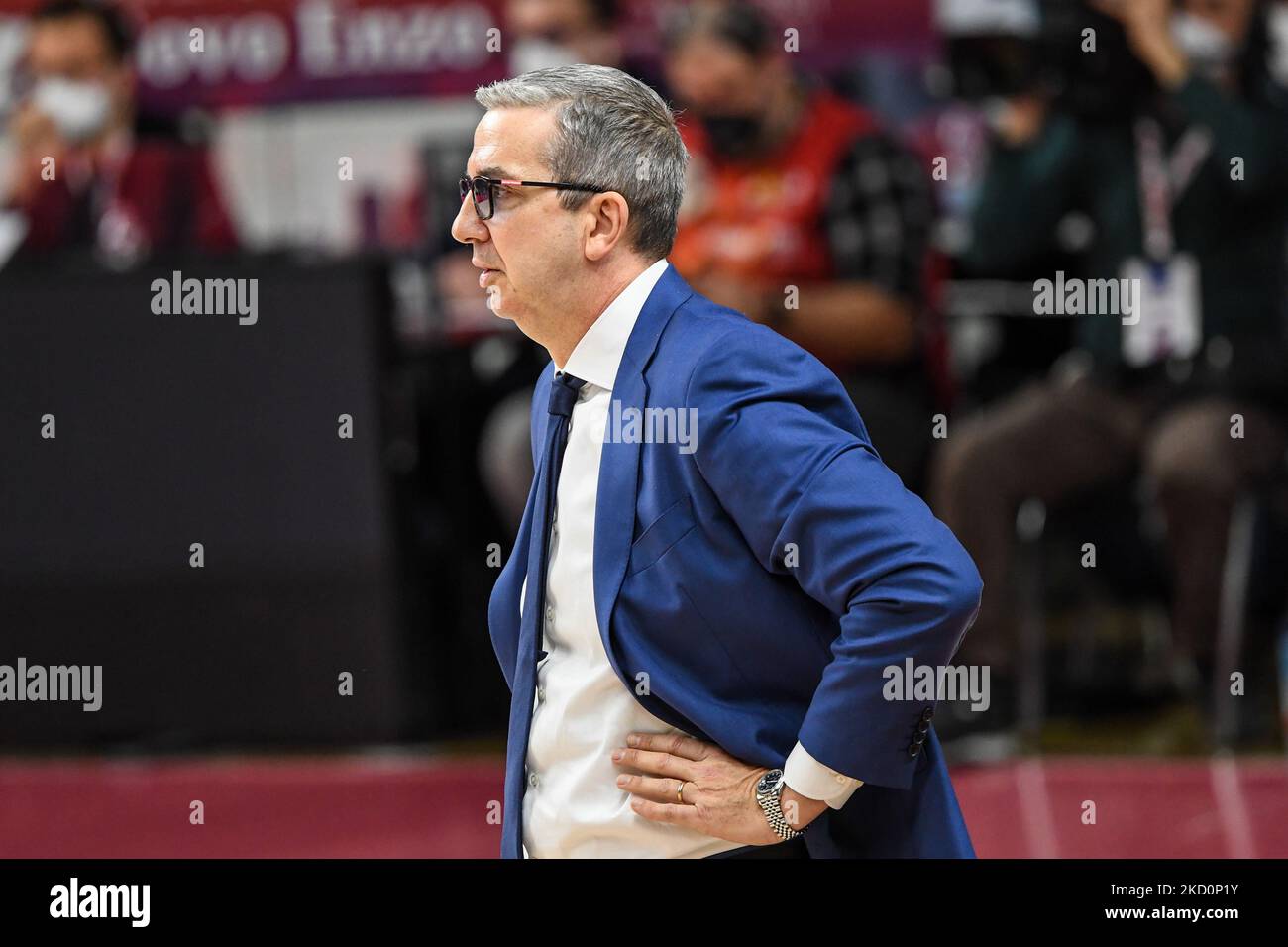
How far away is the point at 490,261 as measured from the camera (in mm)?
1867

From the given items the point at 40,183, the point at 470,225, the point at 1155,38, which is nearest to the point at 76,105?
the point at 40,183

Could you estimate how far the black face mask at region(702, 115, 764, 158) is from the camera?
418 cm

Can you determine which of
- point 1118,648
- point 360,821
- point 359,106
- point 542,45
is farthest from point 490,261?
point 359,106

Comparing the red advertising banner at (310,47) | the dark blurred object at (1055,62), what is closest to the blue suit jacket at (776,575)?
the dark blurred object at (1055,62)

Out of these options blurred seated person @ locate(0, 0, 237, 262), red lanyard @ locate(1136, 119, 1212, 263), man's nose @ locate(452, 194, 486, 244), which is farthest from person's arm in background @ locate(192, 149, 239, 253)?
man's nose @ locate(452, 194, 486, 244)

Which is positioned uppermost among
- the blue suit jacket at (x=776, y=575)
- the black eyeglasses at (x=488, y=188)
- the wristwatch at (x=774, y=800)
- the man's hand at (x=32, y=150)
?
the man's hand at (x=32, y=150)

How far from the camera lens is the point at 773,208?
13.6ft

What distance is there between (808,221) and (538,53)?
129 centimetres

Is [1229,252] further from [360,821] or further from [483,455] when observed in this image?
[360,821]

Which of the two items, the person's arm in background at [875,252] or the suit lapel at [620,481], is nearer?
the suit lapel at [620,481]

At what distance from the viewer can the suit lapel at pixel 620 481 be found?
5.74ft

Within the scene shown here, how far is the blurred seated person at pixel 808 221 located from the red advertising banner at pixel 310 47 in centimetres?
193

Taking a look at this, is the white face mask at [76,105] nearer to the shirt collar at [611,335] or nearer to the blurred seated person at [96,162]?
the blurred seated person at [96,162]

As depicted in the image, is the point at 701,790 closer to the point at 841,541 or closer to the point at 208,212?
the point at 841,541
